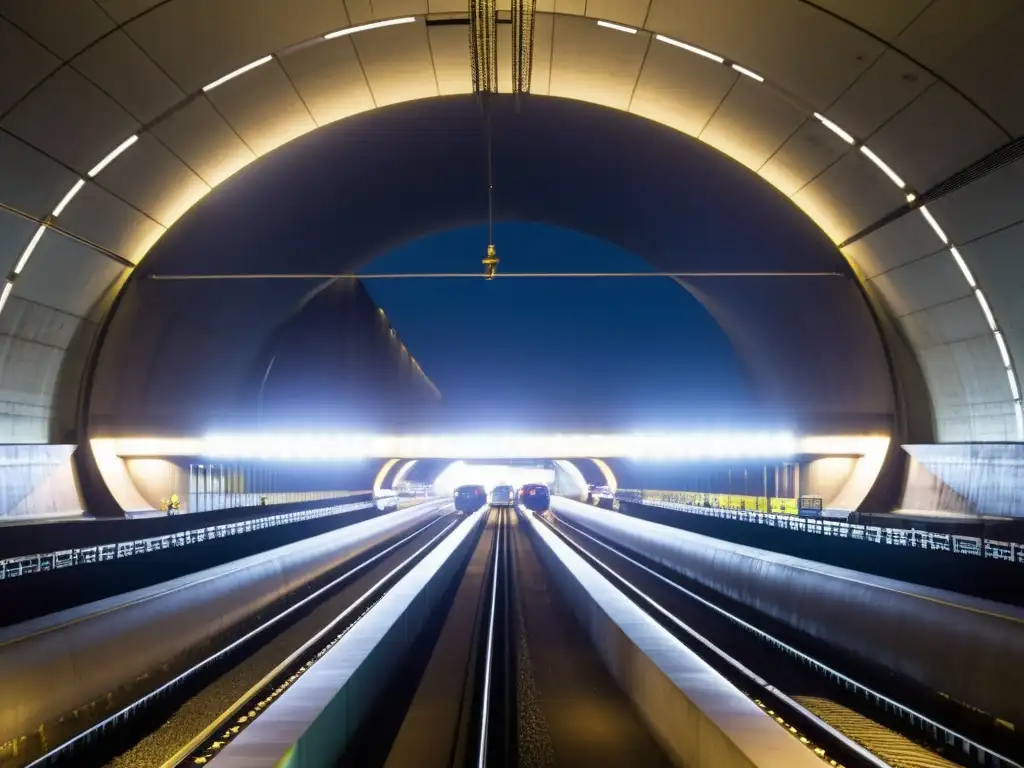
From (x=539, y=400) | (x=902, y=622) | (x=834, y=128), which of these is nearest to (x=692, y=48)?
(x=834, y=128)

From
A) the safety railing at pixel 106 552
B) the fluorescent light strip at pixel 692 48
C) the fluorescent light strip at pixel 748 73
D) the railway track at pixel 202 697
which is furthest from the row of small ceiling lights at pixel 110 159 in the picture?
the railway track at pixel 202 697

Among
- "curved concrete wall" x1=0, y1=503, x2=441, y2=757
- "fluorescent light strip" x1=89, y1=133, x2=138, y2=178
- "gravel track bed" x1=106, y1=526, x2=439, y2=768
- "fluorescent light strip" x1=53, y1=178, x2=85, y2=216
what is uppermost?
A: "fluorescent light strip" x1=89, y1=133, x2=138, y2=178

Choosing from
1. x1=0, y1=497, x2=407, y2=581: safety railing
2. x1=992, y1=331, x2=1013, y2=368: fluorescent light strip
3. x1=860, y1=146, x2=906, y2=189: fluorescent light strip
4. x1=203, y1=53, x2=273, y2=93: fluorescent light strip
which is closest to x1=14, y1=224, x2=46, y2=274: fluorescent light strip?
x1=203, y1=53, x2=273, y2=93: fluorescent light strip

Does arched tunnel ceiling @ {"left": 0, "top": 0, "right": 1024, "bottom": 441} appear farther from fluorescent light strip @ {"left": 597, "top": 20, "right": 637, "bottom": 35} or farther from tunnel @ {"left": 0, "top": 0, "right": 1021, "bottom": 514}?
fluorescent light strip @ {"left": 597, "top": 20, "right": 637, "bottom": 35}

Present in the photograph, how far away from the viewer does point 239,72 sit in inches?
595

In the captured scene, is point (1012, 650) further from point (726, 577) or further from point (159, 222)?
point (159, 222)

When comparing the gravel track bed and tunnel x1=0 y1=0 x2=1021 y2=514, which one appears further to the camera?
tunnel x1=0 y1=0 x2=1021 y2=514

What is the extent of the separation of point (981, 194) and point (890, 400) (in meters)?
8.70

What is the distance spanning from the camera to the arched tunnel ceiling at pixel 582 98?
12.0 meters

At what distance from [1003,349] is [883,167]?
15.0ft

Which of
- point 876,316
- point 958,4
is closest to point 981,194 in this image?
point 958,4

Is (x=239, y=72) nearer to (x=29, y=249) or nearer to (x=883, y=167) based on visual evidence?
(x=29, y=249)

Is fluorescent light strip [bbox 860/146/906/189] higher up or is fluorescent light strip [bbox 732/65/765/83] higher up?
fluorescent light strip [bbox 732/65/765/83]

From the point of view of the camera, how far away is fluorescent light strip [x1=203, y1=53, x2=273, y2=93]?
14.9 metres
